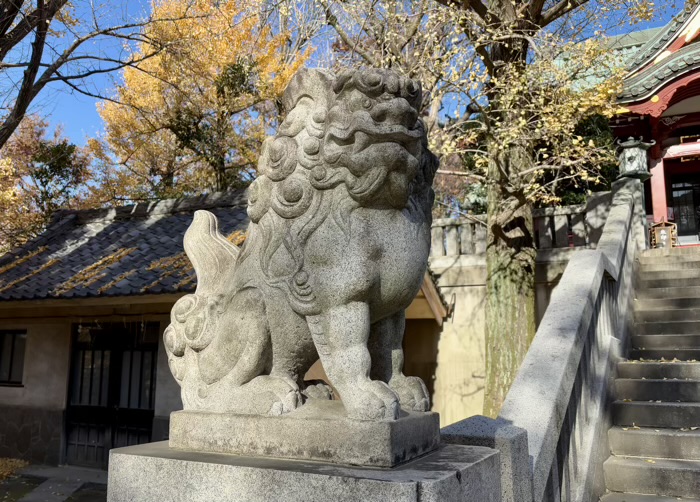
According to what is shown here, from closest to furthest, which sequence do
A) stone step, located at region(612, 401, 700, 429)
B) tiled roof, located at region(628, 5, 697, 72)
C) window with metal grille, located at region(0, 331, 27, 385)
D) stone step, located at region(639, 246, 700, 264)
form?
1. stone step, located at region(612, 401, 700, 429)
2. stone step, located at region(639, 246, 700, 264)
3. window with metal grille, located at region(0, 331, 27, 385)
4. tiled roof, located at region(628, 5, 697, 72)

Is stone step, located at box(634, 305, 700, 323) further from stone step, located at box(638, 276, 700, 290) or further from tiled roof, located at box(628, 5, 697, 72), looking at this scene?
tiled roof, located at box(628, 5, 697, 72)

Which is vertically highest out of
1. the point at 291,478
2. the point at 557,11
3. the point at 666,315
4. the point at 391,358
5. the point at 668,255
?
the point at 557,11

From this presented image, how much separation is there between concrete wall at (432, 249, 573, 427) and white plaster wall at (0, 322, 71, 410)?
622 centimetres

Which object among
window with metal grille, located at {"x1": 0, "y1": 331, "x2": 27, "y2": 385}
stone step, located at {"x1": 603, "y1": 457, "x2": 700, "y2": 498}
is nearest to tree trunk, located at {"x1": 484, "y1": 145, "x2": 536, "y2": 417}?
stone step, located at {"x1": 603, "y1": 457, "x2": 700, "y2": 498}

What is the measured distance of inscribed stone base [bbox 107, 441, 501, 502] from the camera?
5.72 ft

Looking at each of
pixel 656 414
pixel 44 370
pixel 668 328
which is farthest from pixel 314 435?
pixel 44 370

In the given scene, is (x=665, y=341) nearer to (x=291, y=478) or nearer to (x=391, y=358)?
(x=391, y=358)

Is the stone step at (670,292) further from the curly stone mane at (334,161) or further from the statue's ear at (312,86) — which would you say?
the statue's ear at (312,86)

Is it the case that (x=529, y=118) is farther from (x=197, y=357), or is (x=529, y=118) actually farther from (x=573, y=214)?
(x=197, y=357)

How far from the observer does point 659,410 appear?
4414 mm

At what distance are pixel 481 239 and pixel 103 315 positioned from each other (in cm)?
628

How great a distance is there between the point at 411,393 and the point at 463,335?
287 inches

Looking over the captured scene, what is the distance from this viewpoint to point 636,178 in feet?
30.8

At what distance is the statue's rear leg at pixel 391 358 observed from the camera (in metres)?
2.31
